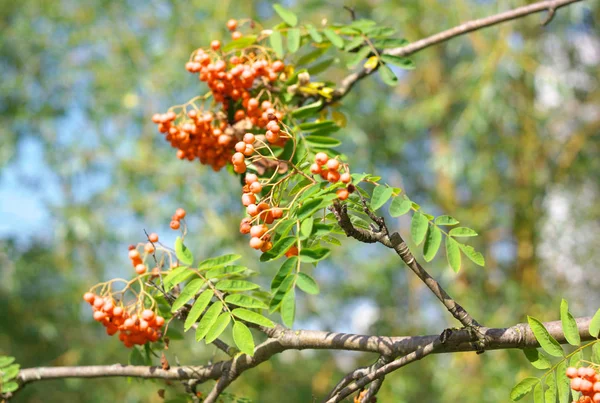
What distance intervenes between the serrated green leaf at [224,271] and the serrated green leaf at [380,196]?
11.2 inches

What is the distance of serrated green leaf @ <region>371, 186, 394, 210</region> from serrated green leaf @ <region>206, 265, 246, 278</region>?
0.29 m

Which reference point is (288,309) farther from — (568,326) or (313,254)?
(568,326)

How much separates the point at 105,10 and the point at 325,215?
5338 millimetres

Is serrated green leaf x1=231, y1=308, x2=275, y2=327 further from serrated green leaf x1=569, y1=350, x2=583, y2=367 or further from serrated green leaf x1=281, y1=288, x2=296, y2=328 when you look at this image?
serrated green leaf x1=569, y1=350, x2=583, y2=367

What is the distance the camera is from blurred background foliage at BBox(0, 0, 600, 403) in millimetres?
4910

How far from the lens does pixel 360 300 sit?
18.9ft

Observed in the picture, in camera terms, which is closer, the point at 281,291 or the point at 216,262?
the point at 281,291

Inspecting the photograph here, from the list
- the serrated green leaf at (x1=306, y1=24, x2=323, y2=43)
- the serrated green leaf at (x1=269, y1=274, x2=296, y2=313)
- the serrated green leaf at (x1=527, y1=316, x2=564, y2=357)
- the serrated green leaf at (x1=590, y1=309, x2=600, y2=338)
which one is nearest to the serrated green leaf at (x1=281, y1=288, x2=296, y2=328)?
the serrated green leaf at (x1=269, y1=274, x2=296, y2=313)

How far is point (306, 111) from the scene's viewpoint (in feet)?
5.35

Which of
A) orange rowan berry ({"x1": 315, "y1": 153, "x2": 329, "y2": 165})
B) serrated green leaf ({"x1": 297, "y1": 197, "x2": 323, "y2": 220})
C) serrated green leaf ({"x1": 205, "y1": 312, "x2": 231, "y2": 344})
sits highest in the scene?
orange rowan berry ({"x1": 315, "y1": 153, "x2": 329, "y2": 165})

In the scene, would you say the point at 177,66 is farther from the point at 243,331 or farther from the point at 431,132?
the point at 243,331

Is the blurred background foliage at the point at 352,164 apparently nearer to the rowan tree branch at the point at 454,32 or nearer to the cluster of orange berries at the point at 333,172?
the rowan tree branch at the point at 454,32

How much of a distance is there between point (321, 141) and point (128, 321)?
1.91 ft

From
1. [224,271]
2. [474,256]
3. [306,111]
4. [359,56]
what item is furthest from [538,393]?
[359,56]
